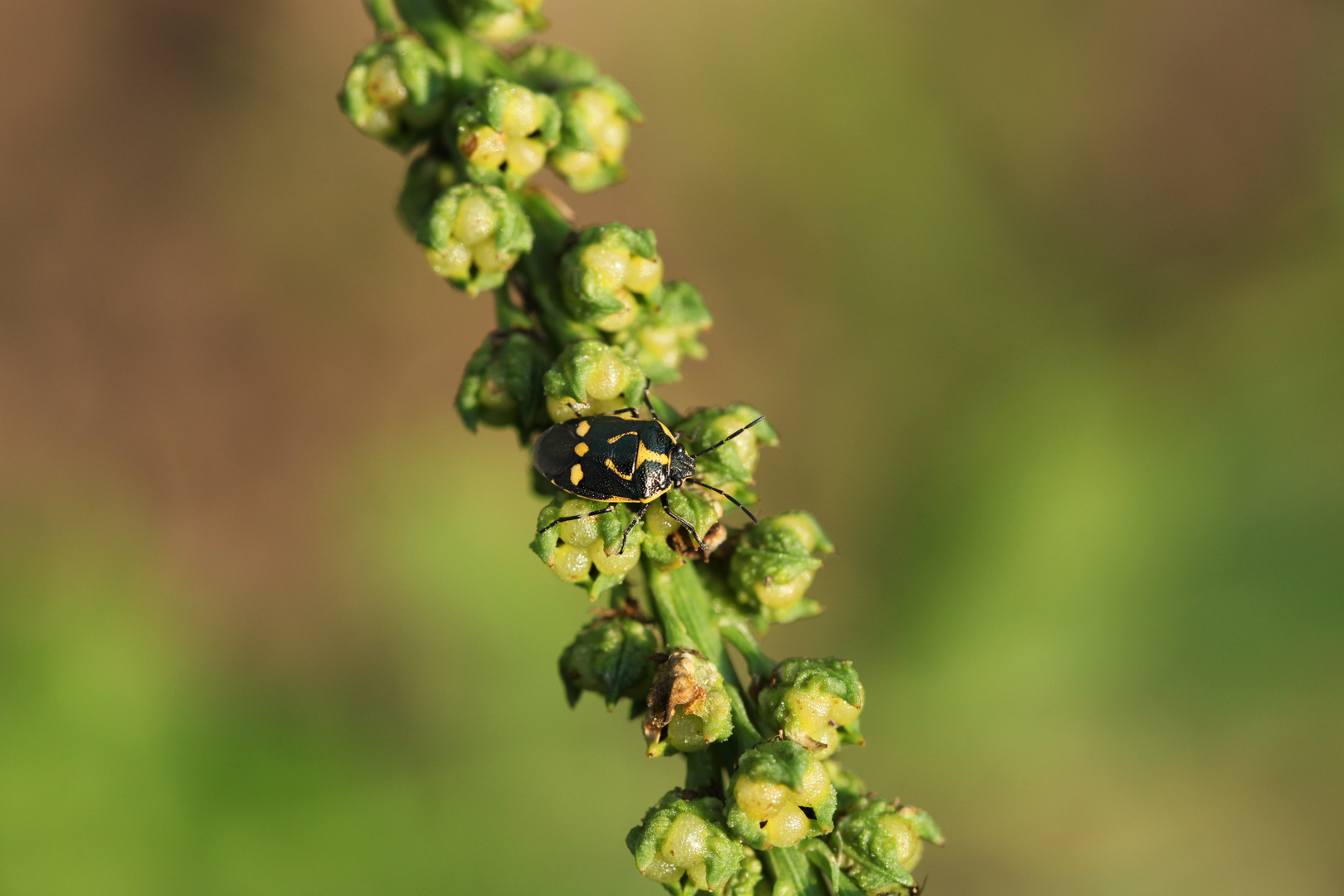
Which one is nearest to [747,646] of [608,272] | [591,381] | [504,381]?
[591,381]

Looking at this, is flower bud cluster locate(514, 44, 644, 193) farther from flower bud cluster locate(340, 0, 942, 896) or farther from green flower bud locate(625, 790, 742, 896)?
green flower bud locate(625, 790, 742, 896)

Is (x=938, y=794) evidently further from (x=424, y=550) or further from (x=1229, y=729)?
(x=424, y=550)

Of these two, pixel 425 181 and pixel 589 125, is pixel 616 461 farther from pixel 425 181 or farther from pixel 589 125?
pixel 425 181

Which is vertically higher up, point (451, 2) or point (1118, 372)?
point (1118, 372)

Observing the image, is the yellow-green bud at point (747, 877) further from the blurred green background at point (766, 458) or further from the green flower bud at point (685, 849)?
the blurred green background at point (766, 458)

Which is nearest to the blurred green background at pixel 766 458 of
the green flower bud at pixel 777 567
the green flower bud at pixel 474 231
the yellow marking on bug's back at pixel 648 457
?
the yellow marking on bug's back at pixel 648 457

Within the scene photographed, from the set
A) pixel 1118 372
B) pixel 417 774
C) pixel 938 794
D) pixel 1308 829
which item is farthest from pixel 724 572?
pixel 1308 829
